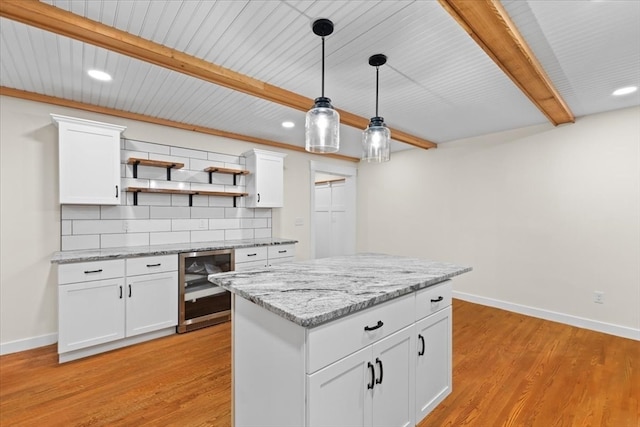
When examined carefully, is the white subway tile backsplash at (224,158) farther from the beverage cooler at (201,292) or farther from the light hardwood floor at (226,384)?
the light hardwood floor at (226,384)

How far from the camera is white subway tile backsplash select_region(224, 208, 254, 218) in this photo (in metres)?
4.05

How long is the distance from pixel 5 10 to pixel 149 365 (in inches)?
99.7

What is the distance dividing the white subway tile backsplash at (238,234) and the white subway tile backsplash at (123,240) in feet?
3.20

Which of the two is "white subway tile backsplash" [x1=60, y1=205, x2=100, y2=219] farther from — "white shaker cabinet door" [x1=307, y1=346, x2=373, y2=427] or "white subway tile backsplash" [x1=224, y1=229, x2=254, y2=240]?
"white shaker cabinet door" [x1=307, y1=346, x2=373, y2=427]

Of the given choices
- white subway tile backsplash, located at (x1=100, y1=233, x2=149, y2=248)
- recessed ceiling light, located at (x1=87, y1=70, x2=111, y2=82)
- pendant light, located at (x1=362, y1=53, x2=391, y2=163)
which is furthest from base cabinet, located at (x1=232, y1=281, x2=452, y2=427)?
white subway tile backsplash, located at (x1=100, y1=233, x2=149, y2=248)

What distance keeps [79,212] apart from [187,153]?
1.30 m

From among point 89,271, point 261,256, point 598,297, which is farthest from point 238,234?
point 598,297

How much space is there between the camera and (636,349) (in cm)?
276

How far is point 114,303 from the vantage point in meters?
2.70

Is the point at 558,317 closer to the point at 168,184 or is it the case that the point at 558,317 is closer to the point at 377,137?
the point at 377,137

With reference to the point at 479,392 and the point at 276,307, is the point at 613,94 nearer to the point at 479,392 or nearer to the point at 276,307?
the point at 479,392

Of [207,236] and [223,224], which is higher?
[223,224]

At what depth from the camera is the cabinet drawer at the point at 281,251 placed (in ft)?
12.5

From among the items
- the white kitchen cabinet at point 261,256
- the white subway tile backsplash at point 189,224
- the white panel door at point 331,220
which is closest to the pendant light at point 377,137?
the white kitchen cabinet at point 261,256
